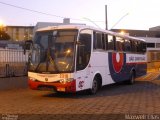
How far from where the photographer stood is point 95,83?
1864 centimetres

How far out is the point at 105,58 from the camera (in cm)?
2009

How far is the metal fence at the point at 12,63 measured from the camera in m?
21.6

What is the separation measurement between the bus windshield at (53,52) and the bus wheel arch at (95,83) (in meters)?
2.34

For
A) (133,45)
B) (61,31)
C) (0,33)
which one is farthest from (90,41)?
(0,33)

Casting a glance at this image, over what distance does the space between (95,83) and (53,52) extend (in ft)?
9.95

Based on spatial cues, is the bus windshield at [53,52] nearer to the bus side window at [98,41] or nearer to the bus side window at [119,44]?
the bus side window at [98,41]

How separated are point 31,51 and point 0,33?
9119 cm

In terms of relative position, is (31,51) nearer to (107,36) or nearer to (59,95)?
(59,95)

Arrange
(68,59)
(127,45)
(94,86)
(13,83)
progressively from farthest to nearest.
Result: (127,45) → (13,83) → (94,86) → (68,59)

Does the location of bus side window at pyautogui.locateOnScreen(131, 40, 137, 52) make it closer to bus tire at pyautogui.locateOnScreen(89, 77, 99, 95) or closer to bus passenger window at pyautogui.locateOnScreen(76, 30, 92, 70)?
bus tire at pyautogui.locateOnScreen(89, 77, 99, 95)

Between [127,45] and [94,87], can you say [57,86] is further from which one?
[127,45]

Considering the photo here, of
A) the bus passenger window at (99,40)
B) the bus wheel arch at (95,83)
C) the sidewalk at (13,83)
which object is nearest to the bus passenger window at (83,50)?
the bus passenger window at (99,40)

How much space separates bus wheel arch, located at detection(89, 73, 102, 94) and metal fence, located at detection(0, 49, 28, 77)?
5293 millimetres

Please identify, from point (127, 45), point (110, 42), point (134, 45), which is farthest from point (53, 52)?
point (134, 45)
